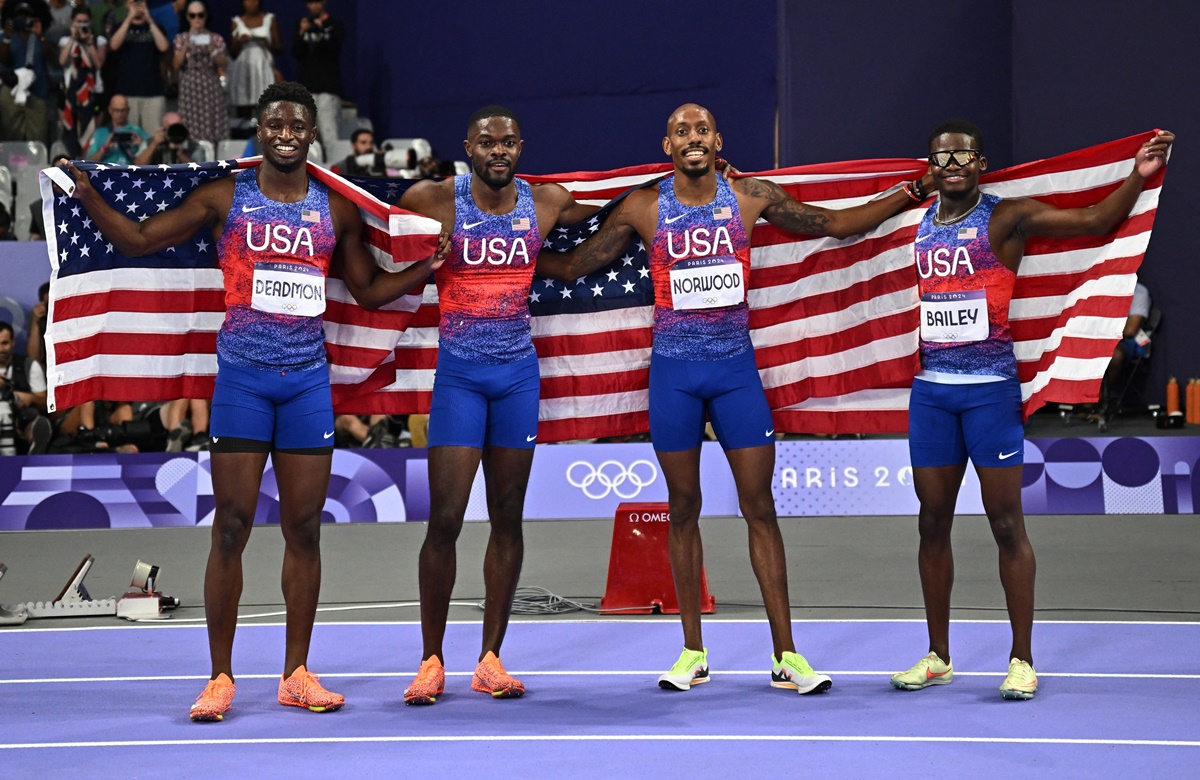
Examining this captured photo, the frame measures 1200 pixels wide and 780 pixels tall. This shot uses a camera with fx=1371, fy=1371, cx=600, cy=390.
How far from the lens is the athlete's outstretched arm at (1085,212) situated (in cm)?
593

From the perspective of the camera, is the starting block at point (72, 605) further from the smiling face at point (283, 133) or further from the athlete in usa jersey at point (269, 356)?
the smiling face at point (283, 133)

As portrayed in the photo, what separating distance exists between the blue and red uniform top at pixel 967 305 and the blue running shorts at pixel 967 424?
0.06 metres

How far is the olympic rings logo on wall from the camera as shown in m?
11.3

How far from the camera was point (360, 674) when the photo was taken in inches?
250

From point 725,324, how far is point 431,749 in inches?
87.3

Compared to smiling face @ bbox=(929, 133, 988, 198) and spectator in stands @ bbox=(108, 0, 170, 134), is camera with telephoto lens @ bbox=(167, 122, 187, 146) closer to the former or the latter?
spectator in stands @ bbox=(108, 0, 170, 134)

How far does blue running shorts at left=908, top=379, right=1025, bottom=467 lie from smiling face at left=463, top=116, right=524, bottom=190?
2.03 m

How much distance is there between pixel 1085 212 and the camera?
6000mm

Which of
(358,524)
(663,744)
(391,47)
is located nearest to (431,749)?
(663,744)

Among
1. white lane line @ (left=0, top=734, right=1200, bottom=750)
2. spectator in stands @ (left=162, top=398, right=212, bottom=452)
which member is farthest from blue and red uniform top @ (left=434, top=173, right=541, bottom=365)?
spectator in stands @ (left=162, top=398, right=212, bottom=452)

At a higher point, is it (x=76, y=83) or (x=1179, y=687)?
(x=76, y=83)

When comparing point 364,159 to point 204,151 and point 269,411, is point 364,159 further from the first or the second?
point 269,411

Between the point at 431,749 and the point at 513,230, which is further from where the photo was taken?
the point at 513,230

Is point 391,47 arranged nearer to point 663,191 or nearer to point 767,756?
point 663,191
